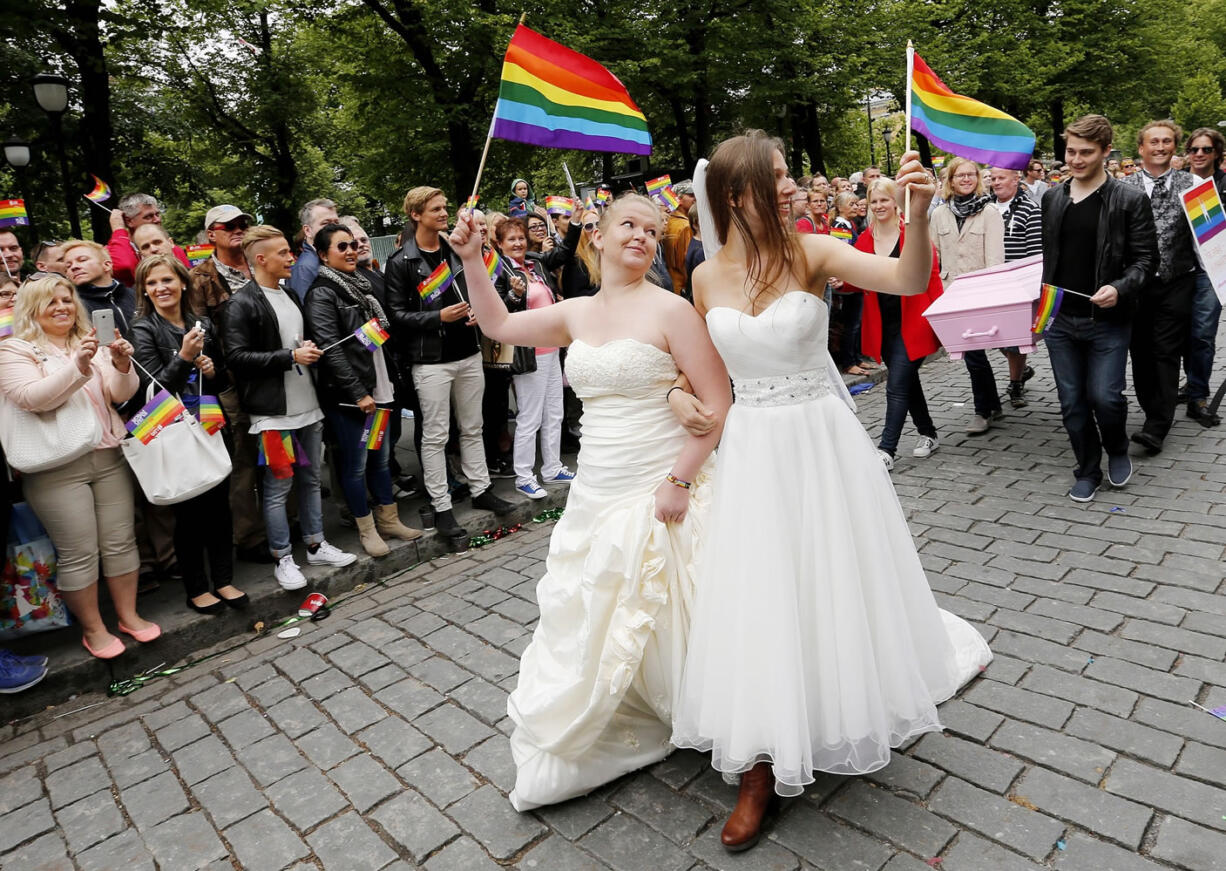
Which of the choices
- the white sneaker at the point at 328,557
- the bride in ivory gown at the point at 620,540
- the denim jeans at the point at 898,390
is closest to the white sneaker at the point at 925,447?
the denim jeans at the point at 898,390

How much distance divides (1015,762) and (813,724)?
88cm

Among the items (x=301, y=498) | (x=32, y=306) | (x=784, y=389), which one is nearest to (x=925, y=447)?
(x=784, y=389)

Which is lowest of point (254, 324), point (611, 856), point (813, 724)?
point (611, 856)

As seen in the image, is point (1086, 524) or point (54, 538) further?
point (1086, 524)

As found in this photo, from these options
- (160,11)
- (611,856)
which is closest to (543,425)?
(611,856)

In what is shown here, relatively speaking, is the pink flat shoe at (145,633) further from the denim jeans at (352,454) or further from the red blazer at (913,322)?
the red blazer at (913,322)

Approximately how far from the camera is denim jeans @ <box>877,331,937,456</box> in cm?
655

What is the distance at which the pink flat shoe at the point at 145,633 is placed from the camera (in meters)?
4.47

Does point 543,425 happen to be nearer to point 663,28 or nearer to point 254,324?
point 254,324

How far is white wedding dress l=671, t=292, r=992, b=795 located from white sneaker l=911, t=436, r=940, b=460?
416cm

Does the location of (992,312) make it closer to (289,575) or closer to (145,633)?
(289,575)

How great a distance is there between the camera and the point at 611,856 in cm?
278

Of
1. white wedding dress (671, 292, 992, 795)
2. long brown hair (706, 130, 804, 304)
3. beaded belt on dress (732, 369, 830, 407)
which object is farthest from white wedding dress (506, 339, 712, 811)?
long brown hair (706, 130, 804, 304)

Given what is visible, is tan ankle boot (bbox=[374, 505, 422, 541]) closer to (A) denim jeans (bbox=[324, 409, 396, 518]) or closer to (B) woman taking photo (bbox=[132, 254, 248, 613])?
(A) denim jeans (bbox=[324, 409, 396, 518])
